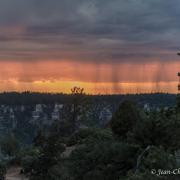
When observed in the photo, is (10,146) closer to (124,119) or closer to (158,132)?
(124,119)

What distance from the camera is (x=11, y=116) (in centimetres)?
19238

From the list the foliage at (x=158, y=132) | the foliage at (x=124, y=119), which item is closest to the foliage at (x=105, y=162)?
the foliage at (x=158, y=132)

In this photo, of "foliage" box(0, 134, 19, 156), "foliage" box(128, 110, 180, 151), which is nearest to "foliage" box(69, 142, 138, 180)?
"foliage" box(128, 110, 180, 151)

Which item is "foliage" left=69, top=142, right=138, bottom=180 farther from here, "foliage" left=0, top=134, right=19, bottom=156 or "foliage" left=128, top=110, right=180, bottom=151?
"foliage" left=0, top=134, right=19, bottom=156

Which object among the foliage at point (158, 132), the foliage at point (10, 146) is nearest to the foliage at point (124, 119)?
the foliage at point (158, 132)

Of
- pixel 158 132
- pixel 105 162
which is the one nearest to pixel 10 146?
pixel 105 162

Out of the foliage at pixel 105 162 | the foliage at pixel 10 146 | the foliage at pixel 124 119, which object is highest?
the foliage at pixel 124 119

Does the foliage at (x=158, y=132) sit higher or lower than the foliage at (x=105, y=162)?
higher

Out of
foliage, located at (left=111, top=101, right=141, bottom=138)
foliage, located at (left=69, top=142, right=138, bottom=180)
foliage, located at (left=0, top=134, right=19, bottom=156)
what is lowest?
foliage, located at (left=0, top=134, right=19, bottom=156)

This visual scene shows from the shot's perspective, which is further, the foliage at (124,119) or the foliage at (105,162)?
the foliage at (124,119)

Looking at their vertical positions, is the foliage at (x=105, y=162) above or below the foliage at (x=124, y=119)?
below

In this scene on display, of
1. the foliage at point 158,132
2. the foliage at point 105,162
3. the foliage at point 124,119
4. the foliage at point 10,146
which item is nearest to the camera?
the foliage at point 105,162

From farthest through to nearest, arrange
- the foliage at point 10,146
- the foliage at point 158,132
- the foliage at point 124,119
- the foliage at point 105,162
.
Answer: the foliage at point 10,146 → the foliage at point 124,119 → the foliage at point 158,132 → the foliage at point 105,162

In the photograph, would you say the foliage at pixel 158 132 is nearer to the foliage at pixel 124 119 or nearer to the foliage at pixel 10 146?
the foliage at pixel 124 119
